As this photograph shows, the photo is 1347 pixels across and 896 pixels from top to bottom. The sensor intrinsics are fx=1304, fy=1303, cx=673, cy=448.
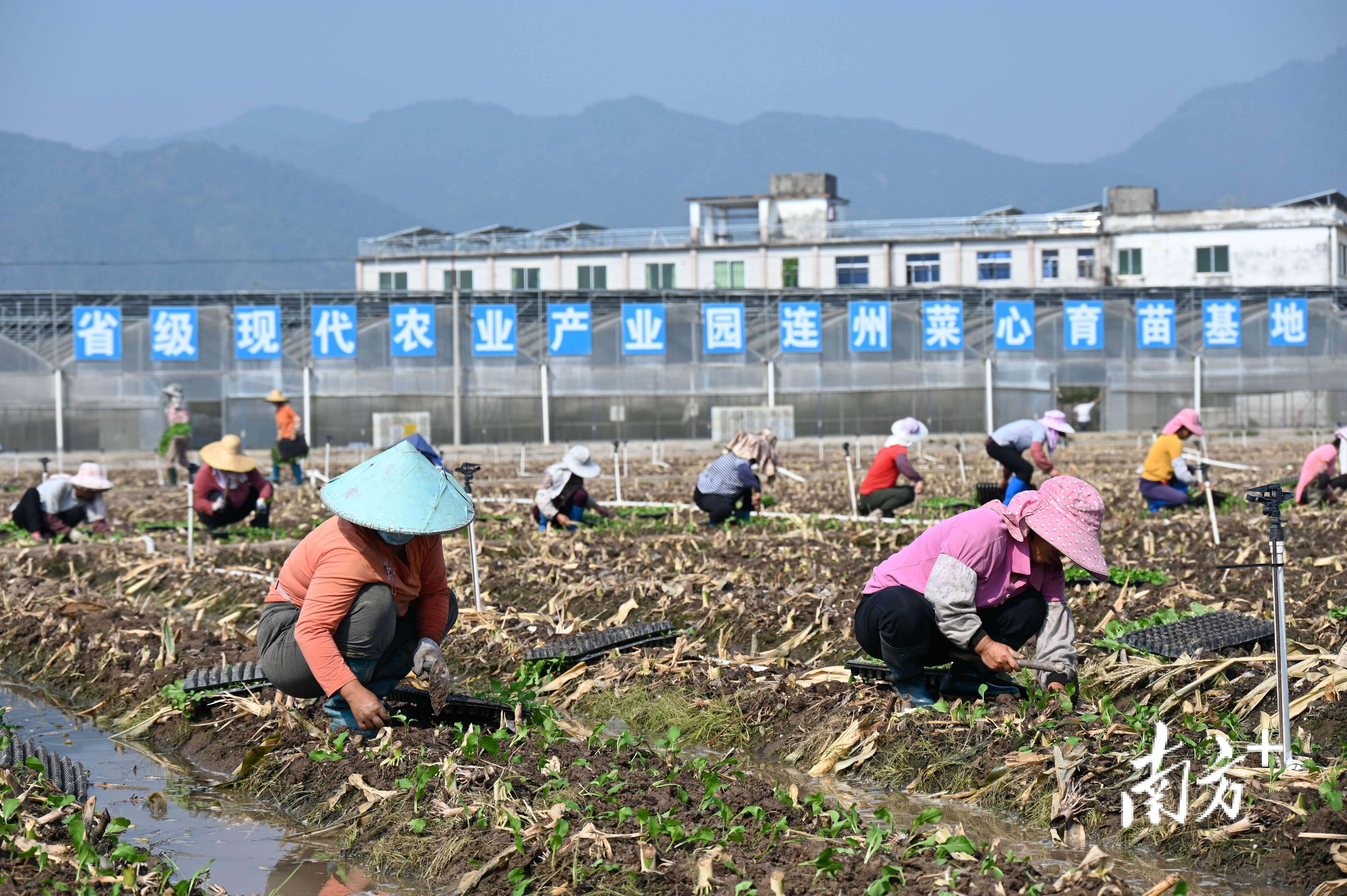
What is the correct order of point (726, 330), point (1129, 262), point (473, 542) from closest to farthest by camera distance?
point (473, 542) → point (726, 330) → point (1129, 262)

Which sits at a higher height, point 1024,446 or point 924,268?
point 924,268

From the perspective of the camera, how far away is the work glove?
5.32m

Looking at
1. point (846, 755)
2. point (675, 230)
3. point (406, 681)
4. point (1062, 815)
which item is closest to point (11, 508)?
point (406, 681)

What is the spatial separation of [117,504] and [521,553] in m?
9.81

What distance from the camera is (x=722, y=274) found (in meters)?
62.7

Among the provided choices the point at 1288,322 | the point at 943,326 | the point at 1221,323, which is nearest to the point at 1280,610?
the point at 943,326

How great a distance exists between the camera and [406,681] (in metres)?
6.68

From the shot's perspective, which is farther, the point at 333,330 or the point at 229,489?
the point at 333,330

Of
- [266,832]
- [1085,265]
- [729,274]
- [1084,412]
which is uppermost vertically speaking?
[729,274]

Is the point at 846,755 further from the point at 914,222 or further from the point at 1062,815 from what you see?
the point at 914,222

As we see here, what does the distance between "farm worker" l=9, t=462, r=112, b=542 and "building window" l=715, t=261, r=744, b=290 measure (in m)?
50.8

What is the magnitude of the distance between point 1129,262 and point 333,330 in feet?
119

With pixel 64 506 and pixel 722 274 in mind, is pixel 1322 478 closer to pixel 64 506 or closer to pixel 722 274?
pixel 64 506

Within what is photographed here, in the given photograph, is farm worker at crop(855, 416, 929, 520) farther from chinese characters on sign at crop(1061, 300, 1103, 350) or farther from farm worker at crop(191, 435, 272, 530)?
chinese characters on sign at crop(1061, 300, 1103, 350)
